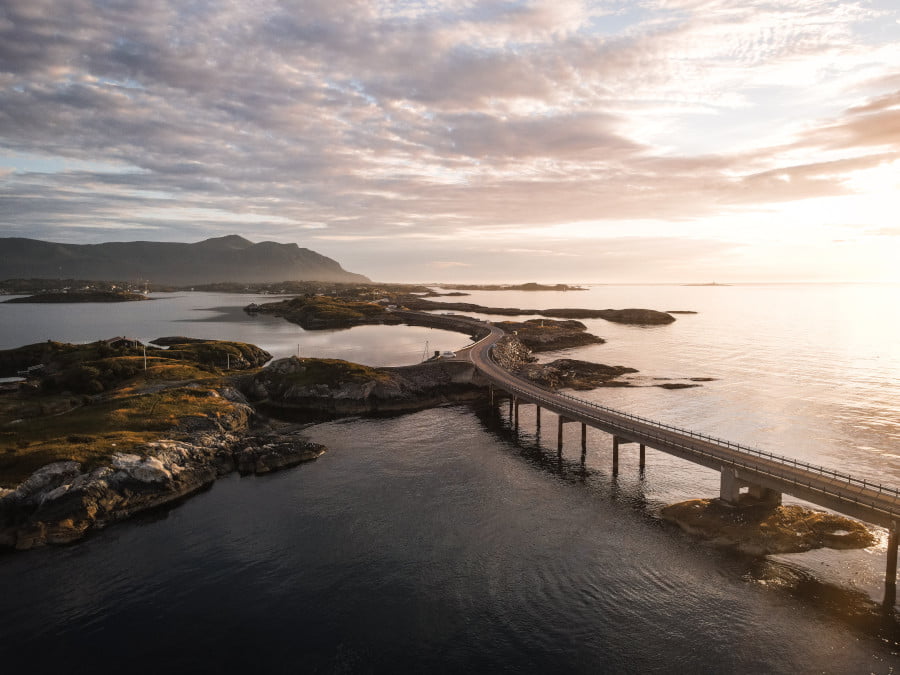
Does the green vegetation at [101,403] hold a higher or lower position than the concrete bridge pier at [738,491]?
higher

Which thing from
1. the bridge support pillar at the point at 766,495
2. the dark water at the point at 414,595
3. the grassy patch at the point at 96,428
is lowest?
the dark water at the point at 414,595

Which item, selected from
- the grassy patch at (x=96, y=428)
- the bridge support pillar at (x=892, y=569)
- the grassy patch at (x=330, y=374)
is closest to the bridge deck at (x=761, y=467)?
the bridge support pillar at (x=892, y=569)

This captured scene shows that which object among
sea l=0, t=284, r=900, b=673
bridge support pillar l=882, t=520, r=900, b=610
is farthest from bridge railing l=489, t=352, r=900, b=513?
sea l=0, t=284, r=900, b=673

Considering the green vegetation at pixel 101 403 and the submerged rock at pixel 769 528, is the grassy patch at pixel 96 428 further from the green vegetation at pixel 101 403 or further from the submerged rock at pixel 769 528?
the submerged rock at pixel 769 528

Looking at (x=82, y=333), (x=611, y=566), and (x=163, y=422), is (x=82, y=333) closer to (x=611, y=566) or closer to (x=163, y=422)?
(x=163, y=422)

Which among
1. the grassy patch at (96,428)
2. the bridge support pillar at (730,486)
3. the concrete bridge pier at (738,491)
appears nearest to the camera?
the concrete bridge pier at (738,491)

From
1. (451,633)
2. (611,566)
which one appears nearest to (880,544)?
(611,566)

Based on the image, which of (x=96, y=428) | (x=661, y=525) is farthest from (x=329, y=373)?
(x=661, y=525)
